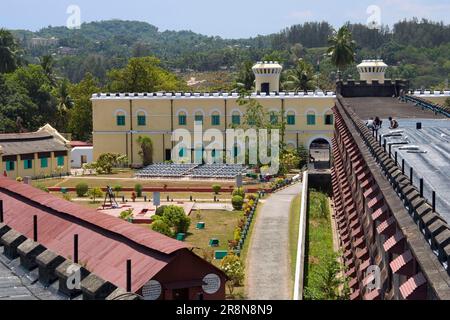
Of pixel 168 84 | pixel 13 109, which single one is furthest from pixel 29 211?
pixel 168 84

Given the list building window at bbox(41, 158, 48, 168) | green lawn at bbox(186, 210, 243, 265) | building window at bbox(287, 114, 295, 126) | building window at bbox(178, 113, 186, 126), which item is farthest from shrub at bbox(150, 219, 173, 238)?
building window at bbox(287, 114, 295, 126)

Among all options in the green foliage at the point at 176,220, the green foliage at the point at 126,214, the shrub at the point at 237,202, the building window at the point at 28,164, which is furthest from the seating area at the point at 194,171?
the green foliage at the point at 176,220

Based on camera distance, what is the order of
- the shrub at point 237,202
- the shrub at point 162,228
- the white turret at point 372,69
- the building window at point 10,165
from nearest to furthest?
the shrub at point 162,228, the shrub at point 237,202, the building window at point 10,165, the white turret at point 372,69

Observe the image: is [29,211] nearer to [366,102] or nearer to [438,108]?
[438,108]

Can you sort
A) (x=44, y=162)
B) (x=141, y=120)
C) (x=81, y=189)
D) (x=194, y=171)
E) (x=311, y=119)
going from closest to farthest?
1. (x=81, y=189)
2. (x=194, y=171)
3. (x=44, y=162)
4. (x=311, y=119)
5. (x=141, y=120)

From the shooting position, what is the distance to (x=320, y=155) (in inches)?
3024

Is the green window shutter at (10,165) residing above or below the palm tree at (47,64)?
below

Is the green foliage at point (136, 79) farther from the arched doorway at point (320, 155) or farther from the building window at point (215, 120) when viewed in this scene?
the building window at point (215, 120)

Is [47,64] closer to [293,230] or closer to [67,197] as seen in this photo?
[67,197]

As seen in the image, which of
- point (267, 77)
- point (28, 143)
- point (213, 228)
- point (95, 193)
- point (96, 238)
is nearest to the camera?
point (96, 238)

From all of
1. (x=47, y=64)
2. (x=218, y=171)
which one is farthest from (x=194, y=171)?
(x=47, y=64)

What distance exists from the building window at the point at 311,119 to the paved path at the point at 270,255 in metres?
19.5

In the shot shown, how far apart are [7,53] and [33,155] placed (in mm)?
39891

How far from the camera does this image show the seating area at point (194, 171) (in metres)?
58.1
